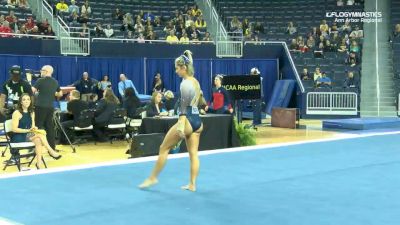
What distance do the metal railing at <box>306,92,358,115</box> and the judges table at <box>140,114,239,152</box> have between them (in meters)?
9.47

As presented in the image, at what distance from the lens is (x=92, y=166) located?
8219mm

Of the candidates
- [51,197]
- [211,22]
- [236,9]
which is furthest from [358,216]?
[236,9]

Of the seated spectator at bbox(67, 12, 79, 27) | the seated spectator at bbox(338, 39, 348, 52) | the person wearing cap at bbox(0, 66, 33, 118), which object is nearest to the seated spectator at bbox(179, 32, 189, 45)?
the seated spectator at bbox(67, 12, 79, 27)

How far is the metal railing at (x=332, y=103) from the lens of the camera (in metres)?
20.2

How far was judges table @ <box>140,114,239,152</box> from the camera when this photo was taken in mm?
10750

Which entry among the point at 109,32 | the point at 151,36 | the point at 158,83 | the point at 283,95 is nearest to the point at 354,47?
the point at 283,95

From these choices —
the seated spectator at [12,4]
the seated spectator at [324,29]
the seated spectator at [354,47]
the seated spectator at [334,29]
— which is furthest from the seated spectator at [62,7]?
the seated spectator at [354,47]

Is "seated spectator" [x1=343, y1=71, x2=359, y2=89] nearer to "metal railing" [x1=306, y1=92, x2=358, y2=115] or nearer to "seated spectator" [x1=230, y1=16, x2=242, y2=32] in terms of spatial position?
"metal railing" [x1=306, y1=92, x2=358, y2=115]

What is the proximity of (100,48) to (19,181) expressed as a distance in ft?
42.1

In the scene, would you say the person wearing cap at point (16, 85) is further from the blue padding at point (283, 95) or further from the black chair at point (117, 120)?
the blue padding at point (283, 95)

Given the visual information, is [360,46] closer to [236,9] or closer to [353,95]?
[353,95]

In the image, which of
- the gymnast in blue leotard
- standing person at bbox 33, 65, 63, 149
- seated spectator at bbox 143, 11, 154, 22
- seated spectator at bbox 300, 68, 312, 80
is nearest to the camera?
the gymnast in blue leotard

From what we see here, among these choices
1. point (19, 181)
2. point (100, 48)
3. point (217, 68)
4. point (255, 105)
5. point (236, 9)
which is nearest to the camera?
point (19, 181)

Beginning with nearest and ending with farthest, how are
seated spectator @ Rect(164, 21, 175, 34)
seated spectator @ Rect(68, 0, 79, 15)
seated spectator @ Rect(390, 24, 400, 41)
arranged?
seated spectator @ Rect(68, 0, 79, 15), seated spectator @ Rect(164, 21, 175, 34), seated spectator @ Rect(390, 24, 400, 41)
